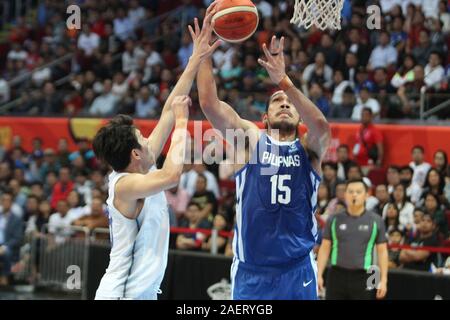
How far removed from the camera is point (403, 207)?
1270 cm

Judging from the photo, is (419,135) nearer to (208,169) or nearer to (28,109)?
(208,169)

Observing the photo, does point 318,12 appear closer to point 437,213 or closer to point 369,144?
point 437,213

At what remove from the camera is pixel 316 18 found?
8.31 m

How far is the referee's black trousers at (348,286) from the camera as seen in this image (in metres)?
11.0

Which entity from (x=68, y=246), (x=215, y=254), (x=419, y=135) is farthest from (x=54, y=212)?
(x=419, y=135)

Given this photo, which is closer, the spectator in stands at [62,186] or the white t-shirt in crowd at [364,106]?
the white t-shirt in crowd at [364,106]

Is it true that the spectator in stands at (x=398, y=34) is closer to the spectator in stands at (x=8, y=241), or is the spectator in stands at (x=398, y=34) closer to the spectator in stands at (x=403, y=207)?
the spectator in stands at (x=403, y=207)

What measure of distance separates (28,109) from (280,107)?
44.1 ft

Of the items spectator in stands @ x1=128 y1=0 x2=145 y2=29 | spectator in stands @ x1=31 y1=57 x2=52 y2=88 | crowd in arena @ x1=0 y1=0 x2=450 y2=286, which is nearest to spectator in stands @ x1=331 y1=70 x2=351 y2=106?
crowd in arena @ x1=0 y1=0 x2=450 y2=286

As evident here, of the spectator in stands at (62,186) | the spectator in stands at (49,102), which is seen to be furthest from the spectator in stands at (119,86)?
the spectator in stands at (62,186)

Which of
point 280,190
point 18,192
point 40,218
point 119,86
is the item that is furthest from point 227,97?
point 280,190

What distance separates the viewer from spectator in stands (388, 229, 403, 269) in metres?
12.1

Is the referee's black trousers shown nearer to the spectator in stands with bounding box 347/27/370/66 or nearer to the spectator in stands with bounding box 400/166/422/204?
the spectator in stands with bounding box 400/166/422/204

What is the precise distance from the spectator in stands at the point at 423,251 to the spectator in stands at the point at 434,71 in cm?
Result: 339
